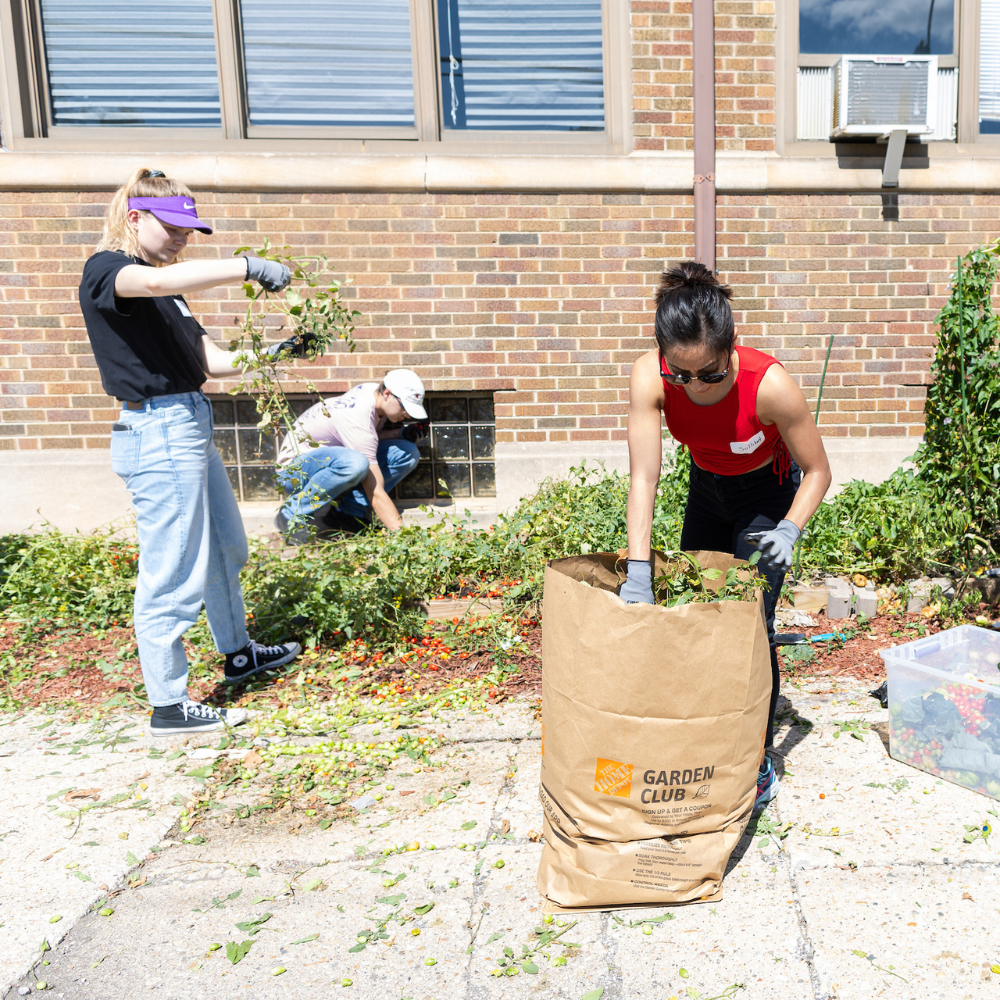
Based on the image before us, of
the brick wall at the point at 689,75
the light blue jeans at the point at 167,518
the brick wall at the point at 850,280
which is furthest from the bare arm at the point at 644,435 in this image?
the brick wall at the point at 689,75

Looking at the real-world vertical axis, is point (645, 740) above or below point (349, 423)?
below

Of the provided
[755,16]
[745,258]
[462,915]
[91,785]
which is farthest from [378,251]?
[462,915]

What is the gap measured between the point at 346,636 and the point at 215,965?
2.04m

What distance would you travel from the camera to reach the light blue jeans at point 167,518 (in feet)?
9.80

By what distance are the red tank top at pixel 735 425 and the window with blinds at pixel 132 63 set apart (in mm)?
4374

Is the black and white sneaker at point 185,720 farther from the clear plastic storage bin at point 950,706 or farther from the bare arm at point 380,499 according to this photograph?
the clear plastic storage bin at point 950,706

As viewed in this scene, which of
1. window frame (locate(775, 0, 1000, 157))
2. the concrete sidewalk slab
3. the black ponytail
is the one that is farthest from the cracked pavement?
window frame (locate(775, 0, 1000, 157))

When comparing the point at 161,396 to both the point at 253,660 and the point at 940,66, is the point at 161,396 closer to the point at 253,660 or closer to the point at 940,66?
the point at 253,660

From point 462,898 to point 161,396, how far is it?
2.05 meters

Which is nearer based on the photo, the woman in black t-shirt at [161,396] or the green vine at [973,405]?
the woman in black t-shirt at [161,396]

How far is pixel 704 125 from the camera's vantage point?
16.7ft

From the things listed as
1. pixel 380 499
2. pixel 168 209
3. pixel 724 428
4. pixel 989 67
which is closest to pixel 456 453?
pixel 380 499

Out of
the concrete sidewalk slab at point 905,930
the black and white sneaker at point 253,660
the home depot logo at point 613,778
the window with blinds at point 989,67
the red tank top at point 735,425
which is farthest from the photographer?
the window with blinds at point 989,67

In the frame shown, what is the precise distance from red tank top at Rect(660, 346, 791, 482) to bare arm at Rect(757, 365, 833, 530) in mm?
34
